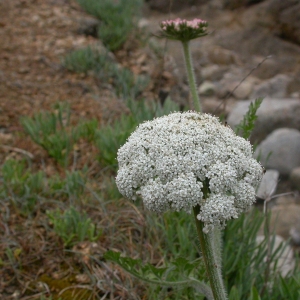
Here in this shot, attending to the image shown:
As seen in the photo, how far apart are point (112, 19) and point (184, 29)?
153 inches

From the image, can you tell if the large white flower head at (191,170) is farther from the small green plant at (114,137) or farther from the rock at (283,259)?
the small green plant at (114,137)

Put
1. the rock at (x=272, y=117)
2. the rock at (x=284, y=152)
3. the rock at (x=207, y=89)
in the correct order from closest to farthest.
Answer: the rock at (x=284, y=152) → the rock at (x=272, y=117) → the rock at (x=207, y=89)

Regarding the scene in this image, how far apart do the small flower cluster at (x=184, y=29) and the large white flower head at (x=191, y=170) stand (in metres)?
1.01

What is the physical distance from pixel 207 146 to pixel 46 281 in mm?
1318

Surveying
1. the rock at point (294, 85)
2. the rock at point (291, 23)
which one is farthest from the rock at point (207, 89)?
the rock at point (291, 23)

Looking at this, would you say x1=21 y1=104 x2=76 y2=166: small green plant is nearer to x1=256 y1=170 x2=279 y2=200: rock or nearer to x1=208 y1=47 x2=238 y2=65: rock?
x1=256 y1=170 x2=279 y2=200: rock

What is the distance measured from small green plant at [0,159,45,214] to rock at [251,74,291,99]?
19.3ft

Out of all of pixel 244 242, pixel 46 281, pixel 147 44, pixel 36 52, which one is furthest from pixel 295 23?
pixel 46 281

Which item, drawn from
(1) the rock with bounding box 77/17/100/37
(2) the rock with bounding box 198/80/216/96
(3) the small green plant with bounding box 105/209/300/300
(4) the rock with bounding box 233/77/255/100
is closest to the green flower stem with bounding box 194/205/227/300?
(3) the small green plant with bounding box 105/209/300/300

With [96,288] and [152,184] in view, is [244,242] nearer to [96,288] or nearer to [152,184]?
[96,288]

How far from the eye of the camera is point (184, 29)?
2.46 m

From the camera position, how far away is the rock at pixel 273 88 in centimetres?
812

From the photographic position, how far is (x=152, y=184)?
1.46 meters

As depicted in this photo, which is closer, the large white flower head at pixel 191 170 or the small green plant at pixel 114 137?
the large white flower head at pixel 191 170
